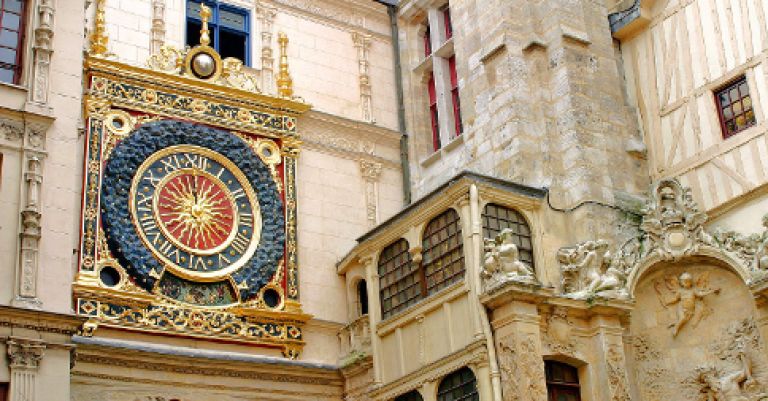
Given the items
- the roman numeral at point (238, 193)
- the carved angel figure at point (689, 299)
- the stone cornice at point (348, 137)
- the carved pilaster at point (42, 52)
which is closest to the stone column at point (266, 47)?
the stone cornice at point (348, 137)

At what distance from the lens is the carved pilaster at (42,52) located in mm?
16047

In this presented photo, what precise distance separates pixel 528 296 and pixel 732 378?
11.2ft

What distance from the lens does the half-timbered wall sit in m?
17.7

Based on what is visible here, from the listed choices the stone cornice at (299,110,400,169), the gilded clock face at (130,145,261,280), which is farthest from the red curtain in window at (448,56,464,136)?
the gilded clock face at (130,145,261,280)

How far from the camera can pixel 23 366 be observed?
46.7 feet

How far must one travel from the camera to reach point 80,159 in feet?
60.3

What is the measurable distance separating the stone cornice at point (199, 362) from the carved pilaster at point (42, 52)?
388cm

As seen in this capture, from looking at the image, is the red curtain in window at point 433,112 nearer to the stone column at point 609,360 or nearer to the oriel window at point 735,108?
the oriel window at point 735,108

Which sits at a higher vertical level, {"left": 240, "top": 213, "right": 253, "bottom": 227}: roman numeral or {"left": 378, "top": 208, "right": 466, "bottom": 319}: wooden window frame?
{"left": 240, "top": 213, "right": 253, "bottom": 227}: roman numeral

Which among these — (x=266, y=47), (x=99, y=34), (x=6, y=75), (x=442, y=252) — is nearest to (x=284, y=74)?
(x=266, y=47)

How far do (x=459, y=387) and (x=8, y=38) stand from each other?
8840mm

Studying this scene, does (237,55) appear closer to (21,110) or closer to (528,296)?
(21,110)

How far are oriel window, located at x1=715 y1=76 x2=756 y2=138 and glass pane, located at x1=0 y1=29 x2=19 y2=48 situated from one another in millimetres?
11656

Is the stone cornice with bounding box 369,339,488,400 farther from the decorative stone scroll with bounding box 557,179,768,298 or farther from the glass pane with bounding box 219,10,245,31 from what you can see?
the glass pane with bounding box 219,10,245,31
